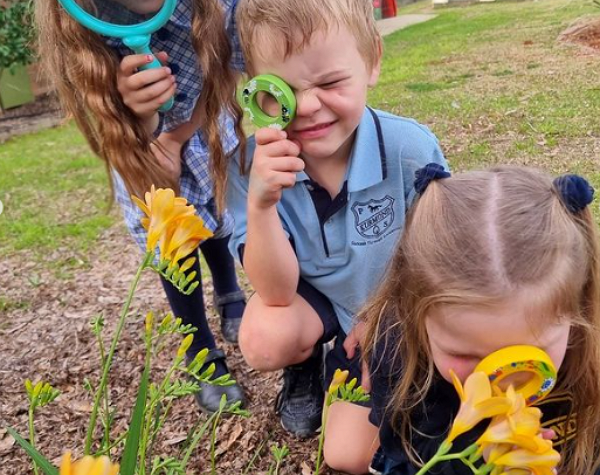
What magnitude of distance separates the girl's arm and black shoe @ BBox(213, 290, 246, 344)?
0.52 metres

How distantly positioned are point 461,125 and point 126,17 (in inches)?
118

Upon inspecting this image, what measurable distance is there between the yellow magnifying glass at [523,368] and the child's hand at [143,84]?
2.97ft

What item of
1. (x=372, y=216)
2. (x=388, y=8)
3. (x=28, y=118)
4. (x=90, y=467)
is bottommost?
(x=388, y=8)

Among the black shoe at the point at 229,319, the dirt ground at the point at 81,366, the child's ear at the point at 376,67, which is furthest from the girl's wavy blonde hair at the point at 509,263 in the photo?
the black shoe at the point at 229,319

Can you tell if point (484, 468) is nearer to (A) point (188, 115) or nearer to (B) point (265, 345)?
(B) point (265, 345)

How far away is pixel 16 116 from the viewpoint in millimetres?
8000

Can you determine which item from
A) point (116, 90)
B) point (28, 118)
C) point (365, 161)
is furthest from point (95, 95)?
point (28, 118)

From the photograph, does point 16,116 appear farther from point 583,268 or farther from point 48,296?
point 583,268

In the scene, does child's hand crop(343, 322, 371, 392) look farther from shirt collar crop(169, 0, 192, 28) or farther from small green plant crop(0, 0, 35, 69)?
small green plant crop(0, 0, 35, 69)

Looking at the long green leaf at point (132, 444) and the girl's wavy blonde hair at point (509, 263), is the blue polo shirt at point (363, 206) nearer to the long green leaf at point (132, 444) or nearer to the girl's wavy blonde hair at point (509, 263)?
the girl's wavy blonde hair at point (509, 263)

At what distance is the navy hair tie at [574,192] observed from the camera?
1.03m

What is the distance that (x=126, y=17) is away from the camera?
4.58 ft

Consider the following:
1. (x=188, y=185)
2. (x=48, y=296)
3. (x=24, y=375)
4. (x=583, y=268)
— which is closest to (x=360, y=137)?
(x=188, y=185)

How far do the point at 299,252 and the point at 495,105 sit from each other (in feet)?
10.1
